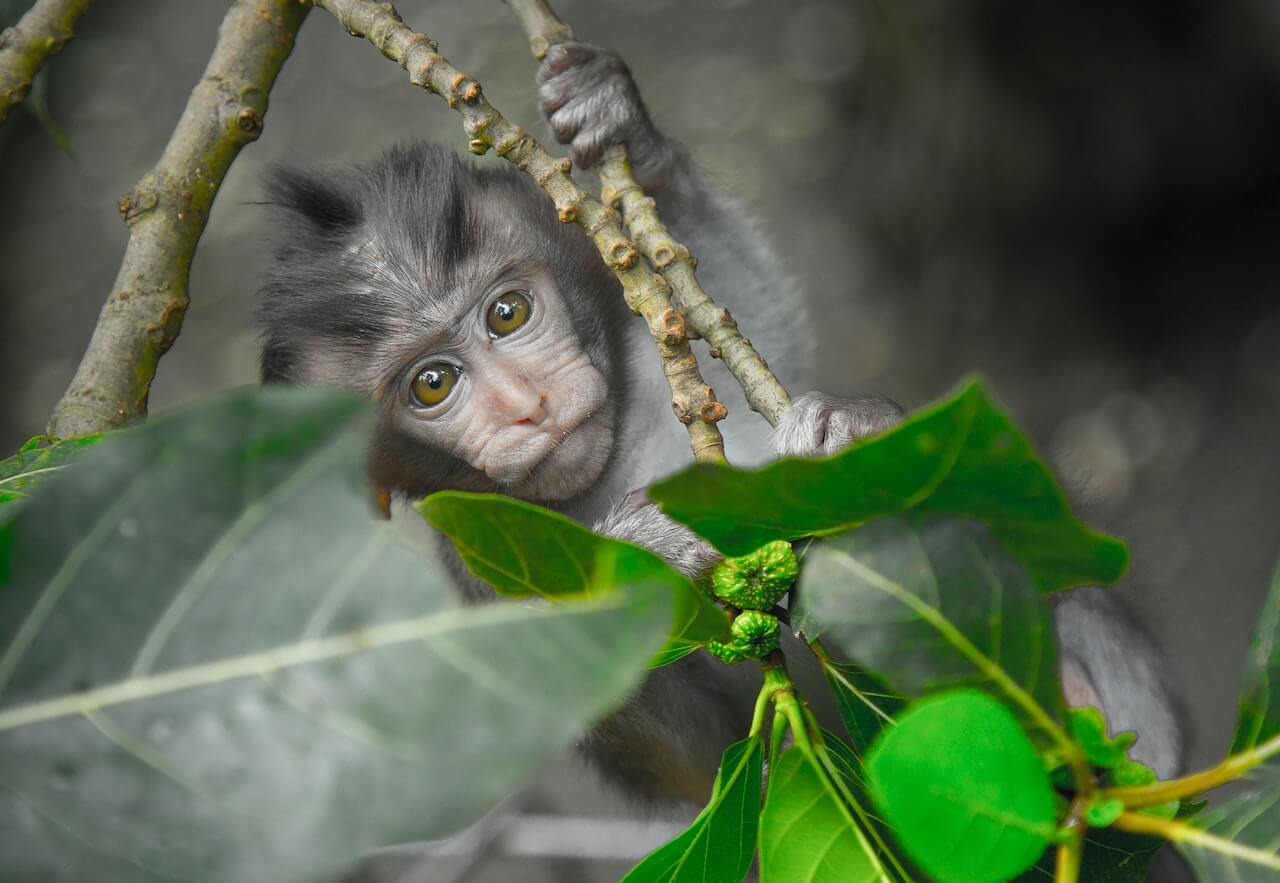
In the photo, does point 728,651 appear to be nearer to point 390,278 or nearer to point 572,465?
point 572,465

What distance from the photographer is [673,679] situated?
1664mm

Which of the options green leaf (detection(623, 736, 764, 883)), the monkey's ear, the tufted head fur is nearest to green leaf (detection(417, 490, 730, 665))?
green leaf (detection(623, 736, 764, 883))

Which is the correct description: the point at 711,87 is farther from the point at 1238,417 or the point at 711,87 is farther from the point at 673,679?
the point at 673,679

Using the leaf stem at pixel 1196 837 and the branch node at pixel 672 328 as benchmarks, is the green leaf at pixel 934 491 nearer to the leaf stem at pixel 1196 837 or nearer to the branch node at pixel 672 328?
the leaf stem at pixel 1196 837

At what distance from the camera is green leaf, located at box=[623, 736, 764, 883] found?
0.68m

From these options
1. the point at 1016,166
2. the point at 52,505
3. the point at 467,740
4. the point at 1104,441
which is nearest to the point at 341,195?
the point at 52,505

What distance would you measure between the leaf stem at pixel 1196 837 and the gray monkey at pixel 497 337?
104 centimetres

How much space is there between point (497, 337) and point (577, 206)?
0.58 metres

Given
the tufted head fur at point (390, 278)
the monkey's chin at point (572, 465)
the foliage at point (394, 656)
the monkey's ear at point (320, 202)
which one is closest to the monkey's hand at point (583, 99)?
the tufted head fur at point (390, 278)

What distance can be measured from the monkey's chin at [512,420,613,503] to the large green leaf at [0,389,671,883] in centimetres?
108

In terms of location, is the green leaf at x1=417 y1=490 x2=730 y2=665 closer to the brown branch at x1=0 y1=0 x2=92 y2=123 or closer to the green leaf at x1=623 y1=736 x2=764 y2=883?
the green leaf at x1=623 y1=736 x2=764 y2=883

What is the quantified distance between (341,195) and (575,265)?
Answer: 0.38m

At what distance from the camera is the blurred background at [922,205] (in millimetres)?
2885

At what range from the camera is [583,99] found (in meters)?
1.71
